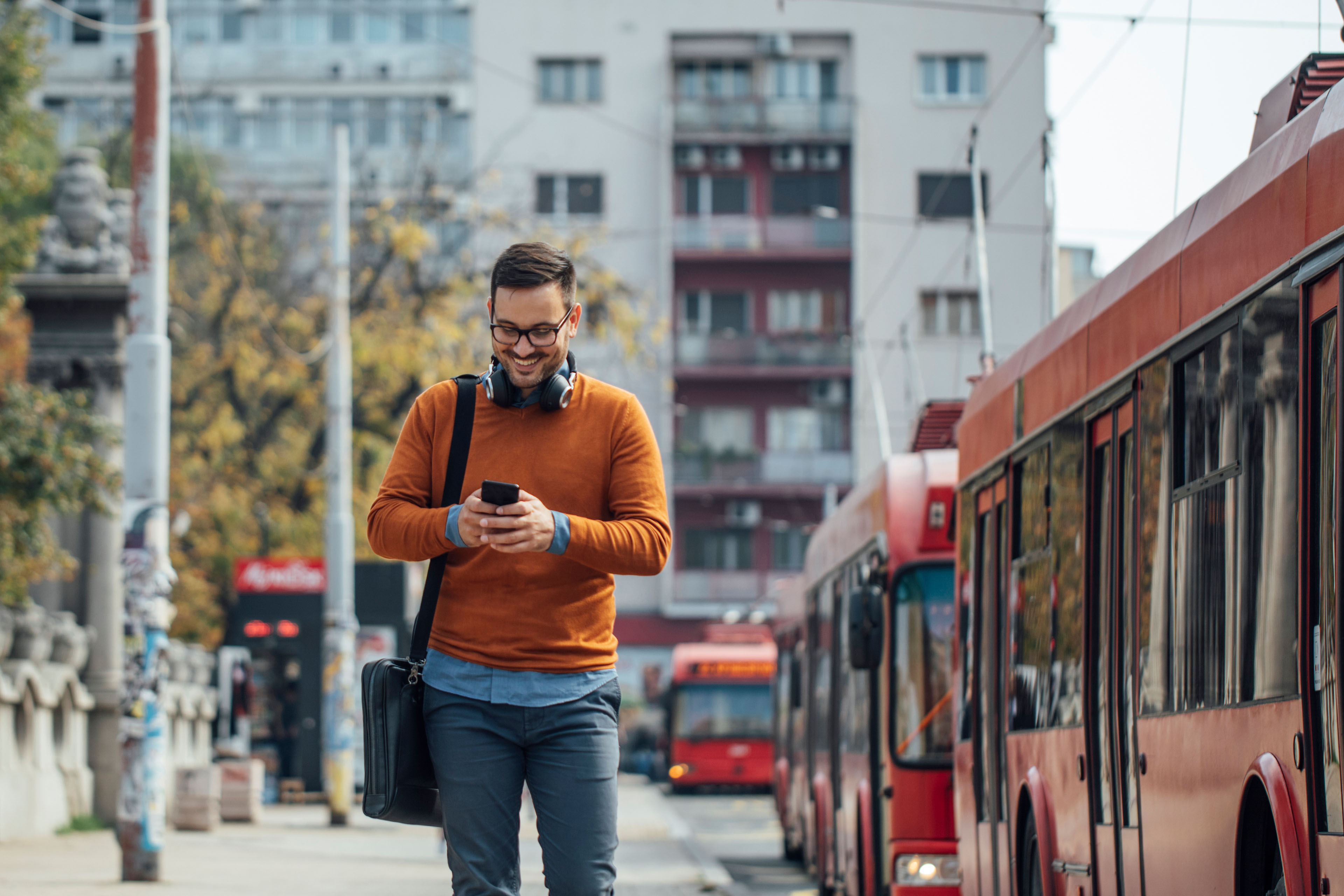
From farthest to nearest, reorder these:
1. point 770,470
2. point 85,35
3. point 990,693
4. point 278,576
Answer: point 85,35
point 770,470
point 278,576
point 990,693

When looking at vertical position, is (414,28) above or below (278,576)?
above

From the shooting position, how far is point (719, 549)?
56250 millimetres

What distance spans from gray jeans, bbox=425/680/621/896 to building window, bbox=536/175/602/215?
51.0m

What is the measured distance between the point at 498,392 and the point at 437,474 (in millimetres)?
248

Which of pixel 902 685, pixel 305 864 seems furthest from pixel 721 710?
pixel 902 685

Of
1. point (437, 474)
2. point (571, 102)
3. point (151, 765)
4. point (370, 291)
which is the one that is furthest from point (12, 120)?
point (571, 102)

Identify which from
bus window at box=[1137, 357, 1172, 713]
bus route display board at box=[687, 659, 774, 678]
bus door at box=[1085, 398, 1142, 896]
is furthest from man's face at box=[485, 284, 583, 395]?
bus route display board at box=[687, 659, 774, 678]

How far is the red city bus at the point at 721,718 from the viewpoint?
127 feet

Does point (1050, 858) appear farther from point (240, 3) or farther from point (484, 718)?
point (240, 3)

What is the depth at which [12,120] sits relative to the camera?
20.0 m

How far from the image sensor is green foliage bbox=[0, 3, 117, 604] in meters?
18.5

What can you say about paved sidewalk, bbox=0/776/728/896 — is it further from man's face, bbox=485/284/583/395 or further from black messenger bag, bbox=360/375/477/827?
man's face, bbox=485/284/583/395

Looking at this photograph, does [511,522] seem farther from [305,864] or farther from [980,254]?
[980,254]

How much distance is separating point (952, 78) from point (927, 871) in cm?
4655
